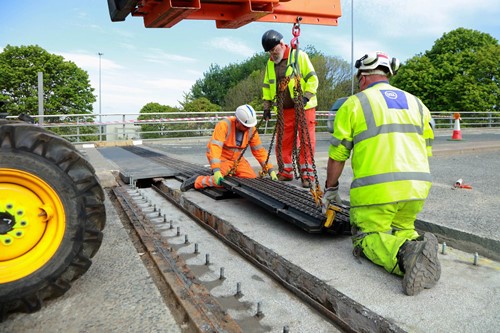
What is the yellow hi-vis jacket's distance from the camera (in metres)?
3.15

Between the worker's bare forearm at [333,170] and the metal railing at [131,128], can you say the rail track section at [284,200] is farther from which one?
the metal railing at [131,128]

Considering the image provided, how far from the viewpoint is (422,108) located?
3.40 meters

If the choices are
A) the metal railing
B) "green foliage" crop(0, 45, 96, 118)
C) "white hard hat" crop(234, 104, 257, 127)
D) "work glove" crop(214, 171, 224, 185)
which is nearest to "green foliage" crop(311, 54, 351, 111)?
the metal railing

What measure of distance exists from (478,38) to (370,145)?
47.7 m

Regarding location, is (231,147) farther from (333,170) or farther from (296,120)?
(333,170)

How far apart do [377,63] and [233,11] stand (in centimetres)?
198

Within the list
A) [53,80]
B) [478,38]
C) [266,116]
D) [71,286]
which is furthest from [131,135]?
A: [478,38]

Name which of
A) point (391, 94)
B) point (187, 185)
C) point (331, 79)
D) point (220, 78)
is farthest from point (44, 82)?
point (391, 94)

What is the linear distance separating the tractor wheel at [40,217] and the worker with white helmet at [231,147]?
3121 millimetres

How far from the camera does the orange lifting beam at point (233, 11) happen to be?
159 inches

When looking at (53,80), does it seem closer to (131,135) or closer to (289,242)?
(131,135)

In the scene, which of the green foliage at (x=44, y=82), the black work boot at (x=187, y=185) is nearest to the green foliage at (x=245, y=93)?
the green foliage at (x=44, y=82)

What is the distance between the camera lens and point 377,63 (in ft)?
11.3

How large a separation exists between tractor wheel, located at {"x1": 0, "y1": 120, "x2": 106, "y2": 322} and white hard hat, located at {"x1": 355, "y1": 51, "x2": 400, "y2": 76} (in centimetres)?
231
